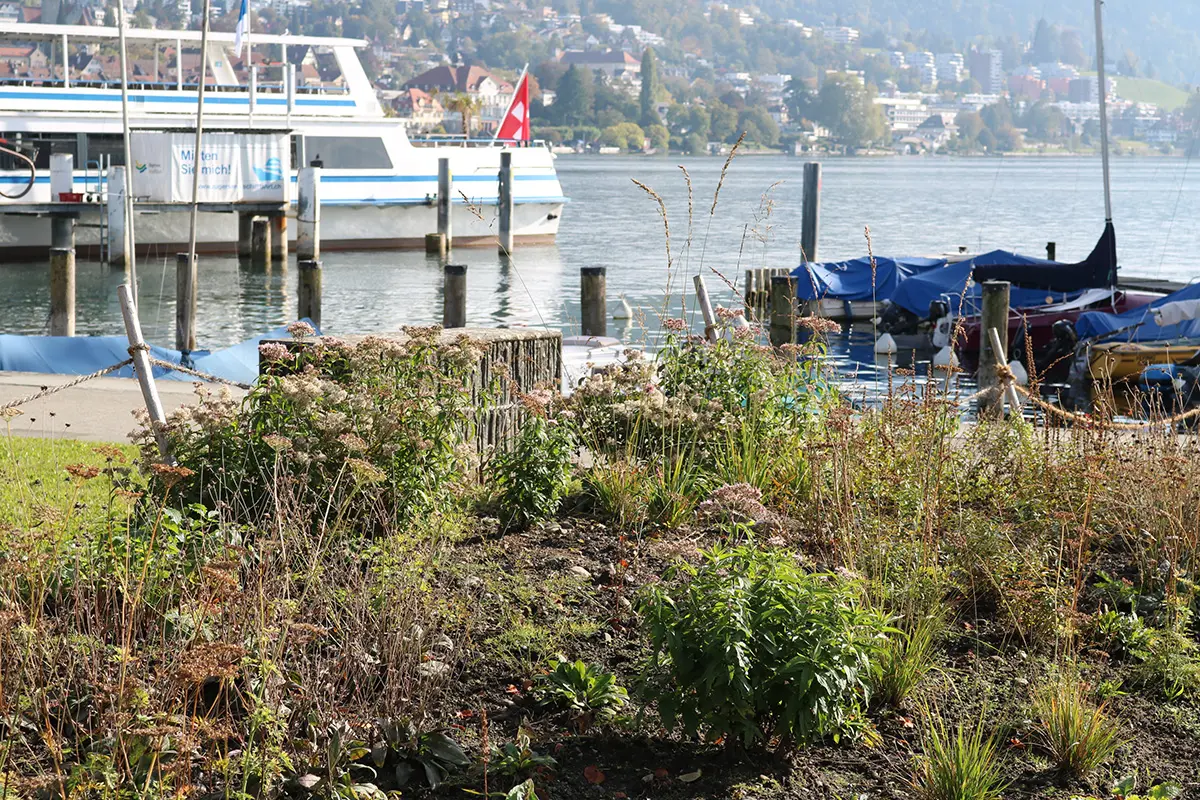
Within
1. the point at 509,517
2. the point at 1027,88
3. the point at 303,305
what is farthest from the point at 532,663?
the point at 1027,88

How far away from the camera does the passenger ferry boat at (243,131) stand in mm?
33562

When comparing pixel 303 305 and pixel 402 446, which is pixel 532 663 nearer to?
pixel 402 446

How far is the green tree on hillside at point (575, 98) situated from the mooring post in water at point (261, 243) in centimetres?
11115

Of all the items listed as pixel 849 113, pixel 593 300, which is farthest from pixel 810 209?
pixel 849 113

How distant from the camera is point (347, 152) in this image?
120 feet

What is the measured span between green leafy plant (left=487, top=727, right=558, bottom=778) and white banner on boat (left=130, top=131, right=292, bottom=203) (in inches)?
1184

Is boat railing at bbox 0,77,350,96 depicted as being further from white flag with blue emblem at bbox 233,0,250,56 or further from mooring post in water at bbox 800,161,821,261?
mooring post in water at bbox 800,161,821,261

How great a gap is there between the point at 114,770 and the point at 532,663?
1.44 metres

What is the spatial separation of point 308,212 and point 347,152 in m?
2.58

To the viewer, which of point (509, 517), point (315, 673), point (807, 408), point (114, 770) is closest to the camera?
point (114, 770)

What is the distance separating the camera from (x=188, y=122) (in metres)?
35.2

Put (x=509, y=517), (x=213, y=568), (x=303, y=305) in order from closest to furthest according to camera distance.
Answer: (x=213, y=568) → (x=509, y=517) → (x=303, y=305)

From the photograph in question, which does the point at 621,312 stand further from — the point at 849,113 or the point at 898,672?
the point at 849,113

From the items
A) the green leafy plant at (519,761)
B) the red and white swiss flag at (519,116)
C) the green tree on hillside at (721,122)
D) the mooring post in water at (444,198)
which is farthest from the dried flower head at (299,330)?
the green tree on hillside at (721,122)
